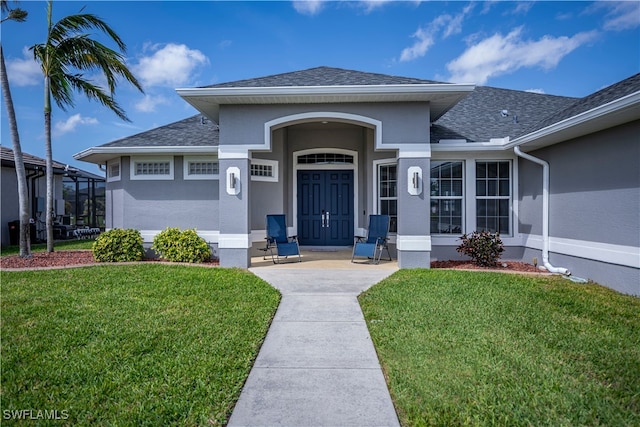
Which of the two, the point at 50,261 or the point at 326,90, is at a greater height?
the point at 326,90

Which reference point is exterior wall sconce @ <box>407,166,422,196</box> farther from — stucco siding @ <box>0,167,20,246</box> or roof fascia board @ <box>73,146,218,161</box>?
stucco siding @ <box>0,167,20,246</box>

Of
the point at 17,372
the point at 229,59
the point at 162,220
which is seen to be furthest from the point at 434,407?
the point at 229,59

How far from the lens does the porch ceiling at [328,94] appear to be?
6789 millimetres

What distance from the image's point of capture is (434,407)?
256 cm

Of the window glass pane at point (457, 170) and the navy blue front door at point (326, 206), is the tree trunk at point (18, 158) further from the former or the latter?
the window glass pane at point (457, 170)

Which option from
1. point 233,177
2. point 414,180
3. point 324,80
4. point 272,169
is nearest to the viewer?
point 414,180

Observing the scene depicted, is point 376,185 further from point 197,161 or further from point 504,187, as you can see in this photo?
point 197,161

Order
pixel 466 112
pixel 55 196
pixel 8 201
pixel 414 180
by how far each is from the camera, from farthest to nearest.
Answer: pixel 55 196
pixel 8 201
pixel 466 112
pixel 414 180

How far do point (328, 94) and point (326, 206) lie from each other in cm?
415

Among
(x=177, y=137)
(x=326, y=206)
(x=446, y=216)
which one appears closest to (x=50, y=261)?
(x=177, y=137)

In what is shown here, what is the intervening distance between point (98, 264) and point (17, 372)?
17.4 feet

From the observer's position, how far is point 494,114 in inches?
408

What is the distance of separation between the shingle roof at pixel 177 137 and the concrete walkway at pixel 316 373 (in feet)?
19.1

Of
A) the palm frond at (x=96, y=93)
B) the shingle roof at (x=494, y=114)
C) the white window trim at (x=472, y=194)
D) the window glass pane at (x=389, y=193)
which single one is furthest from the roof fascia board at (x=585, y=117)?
the palm frond at (x=96, y=93)
